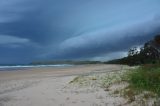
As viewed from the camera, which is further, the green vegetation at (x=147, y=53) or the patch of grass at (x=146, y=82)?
the green vegetation at (x=147, y=53)

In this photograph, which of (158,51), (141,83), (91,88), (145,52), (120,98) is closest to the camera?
(120,98)

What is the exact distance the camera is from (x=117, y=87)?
12.8m

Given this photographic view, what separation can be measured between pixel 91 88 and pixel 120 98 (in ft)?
8.67

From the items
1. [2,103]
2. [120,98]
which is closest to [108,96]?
[120,98]

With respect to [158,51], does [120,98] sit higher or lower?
lower

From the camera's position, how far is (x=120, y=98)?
1074cm

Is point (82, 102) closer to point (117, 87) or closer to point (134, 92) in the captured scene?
point (134, 92)

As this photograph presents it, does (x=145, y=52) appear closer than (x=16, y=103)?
No

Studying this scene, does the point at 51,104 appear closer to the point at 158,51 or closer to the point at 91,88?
the point at 91,88

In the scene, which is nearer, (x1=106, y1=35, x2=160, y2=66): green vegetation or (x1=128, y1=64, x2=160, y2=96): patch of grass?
(x1=128, y1=64, x2=160, y2=96): patch of grass

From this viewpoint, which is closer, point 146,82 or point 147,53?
point 146,82

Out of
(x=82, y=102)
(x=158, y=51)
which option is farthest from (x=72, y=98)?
(x=158, y=51)

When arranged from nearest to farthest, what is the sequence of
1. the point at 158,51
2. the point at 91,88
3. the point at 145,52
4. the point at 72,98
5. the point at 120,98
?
1. the point at 120,98
2. the point at 72,98
3. the point at 91,88
4. the point at 158,51
5. the point at 145,52

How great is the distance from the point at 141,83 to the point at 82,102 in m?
2.71
